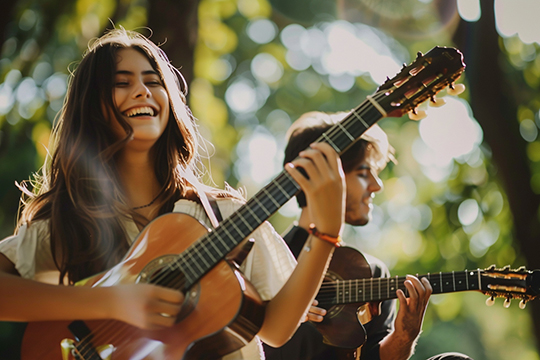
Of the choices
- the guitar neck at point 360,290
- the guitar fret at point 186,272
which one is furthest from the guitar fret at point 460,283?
the guitar fret at point 186,272

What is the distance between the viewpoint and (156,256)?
184cm

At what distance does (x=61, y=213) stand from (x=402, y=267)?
9866 mm

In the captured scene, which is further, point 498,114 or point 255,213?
point 498,114

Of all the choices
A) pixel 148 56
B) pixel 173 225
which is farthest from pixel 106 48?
pixel 173 225

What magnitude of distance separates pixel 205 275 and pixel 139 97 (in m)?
0.82

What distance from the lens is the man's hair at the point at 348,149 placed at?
345 cm

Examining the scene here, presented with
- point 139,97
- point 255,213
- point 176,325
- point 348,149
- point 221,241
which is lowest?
point 176,325

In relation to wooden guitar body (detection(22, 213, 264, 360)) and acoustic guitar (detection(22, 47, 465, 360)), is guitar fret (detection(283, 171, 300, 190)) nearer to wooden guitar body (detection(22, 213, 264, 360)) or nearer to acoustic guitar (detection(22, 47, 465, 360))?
acoustic guitar (detection(22, 47, 465, 360))

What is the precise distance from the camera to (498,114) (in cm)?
449

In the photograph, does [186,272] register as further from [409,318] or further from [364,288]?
[409,318]

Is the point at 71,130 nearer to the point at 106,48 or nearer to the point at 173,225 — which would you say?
the point at 106,48

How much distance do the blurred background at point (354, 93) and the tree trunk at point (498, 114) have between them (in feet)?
0.04

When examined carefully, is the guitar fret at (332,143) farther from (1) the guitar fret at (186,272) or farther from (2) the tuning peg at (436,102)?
(1) the guitar fret at (186,272)

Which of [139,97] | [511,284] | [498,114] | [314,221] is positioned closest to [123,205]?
[139,97]
